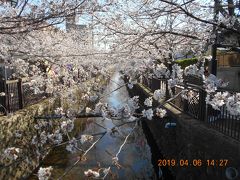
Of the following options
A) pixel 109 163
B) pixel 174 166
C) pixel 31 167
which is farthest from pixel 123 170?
pixel 31 167

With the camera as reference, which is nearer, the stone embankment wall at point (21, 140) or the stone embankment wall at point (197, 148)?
the stone embankment wall at point (197, 148)

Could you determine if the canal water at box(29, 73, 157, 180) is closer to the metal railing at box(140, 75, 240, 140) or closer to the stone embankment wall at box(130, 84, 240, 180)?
the stone embankment wall at box(130, 84, 240, 180)

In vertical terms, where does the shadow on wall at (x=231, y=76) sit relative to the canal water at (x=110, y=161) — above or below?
above

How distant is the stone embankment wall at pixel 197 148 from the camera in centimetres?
620

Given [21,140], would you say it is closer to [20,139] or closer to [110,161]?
[20,139]

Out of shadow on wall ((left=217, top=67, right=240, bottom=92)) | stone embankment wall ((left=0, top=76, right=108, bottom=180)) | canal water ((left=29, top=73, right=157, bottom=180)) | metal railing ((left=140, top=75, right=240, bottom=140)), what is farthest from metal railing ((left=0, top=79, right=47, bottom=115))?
shadow on wall ((left=217, top=67, right=240, bottom=92))

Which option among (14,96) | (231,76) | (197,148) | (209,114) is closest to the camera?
(197,148)

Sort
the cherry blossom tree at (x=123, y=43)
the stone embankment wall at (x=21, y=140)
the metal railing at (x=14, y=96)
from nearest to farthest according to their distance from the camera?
the cherry blossom tree at (x=123, y=43), the stone embankment wall at (x=21, y=140), the metal railing at (x=14, y=96)

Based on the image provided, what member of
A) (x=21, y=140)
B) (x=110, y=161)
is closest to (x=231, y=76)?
(x=110, y=161)

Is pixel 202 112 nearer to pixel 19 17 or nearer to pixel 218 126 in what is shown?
pixel 218 126

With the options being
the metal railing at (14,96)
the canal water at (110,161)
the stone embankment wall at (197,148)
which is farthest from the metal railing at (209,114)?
the metal railing at (14,96)

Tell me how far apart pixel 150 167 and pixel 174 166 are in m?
1.97

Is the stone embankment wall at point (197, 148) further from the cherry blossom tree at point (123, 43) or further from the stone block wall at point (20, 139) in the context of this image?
the stone block wall at point (20, 139)

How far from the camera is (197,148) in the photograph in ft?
24.9
